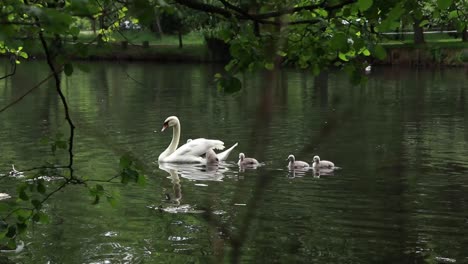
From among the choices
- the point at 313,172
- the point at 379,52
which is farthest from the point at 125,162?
the point at 313,172

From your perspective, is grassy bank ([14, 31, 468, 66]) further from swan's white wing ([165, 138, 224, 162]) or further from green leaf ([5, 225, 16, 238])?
green leaf ([5, 225, 16, 238])

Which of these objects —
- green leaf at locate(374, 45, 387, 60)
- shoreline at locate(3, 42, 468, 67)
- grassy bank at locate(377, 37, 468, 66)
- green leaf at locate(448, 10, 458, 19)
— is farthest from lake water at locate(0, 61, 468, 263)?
grassy bank at locate(377, 37, 468, 66)

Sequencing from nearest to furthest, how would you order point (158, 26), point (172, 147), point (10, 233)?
1. point (158, 26)
2. point (10, 233)
3. point (172, 147)

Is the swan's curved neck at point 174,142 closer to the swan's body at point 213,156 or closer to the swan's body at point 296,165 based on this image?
the swan's body at point 213,156

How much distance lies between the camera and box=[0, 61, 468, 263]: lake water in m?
6.15

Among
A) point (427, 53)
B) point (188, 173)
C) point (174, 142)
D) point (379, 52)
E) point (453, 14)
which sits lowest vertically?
point (427, 53)

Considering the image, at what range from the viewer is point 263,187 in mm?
2209

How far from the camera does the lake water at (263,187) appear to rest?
615 cm

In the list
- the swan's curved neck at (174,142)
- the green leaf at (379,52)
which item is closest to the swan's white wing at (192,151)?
the swan's curved neck at (174,142)

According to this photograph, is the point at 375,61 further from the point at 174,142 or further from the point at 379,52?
the point at 379,52

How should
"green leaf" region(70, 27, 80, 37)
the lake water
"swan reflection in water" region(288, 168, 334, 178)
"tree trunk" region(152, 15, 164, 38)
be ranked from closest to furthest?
"tree trunk" region(152, 15, 164, 38) → "green leaf" region(70, 27, 80, 37) → the lake water → "swan reflection in water" region(288, 168, 334, 178)

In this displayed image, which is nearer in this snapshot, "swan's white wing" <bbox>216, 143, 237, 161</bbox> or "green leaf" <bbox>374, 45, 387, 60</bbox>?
"green leaf" <bbox>374, 45, 387, 60</bbox>

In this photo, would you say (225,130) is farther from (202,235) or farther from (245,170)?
(202,235)

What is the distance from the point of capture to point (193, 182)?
1653cm
